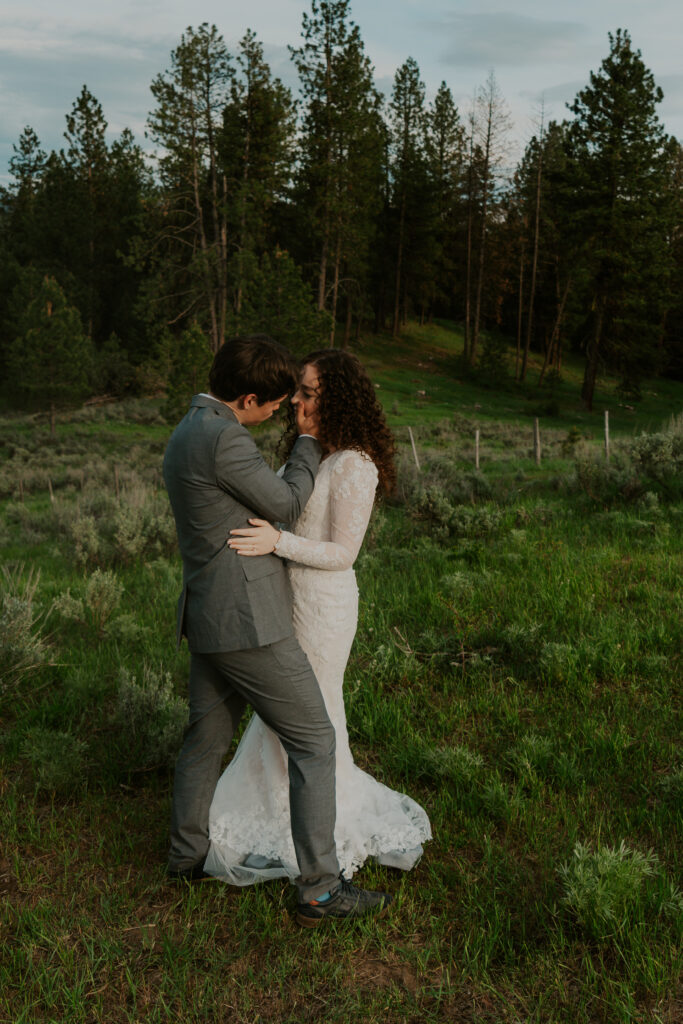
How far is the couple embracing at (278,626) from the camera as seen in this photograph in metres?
2.85

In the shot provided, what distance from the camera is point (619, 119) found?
35188 mm

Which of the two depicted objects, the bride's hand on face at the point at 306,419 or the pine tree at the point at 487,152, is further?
the pine tree at the point at 487,152

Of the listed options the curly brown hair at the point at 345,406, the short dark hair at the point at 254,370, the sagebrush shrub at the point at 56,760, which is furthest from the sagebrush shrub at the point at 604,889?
the sagebrush shrub at the point at 56,760

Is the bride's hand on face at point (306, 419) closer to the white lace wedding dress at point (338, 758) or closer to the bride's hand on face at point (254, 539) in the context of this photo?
the white lace wedding dress at point (338, 758)

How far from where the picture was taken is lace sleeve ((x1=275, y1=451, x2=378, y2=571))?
311cm

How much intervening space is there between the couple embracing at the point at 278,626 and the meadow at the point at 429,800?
0.18 meters

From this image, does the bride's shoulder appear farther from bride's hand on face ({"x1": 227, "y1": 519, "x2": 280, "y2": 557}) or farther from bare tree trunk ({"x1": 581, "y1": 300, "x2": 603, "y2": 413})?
bare tree trunk ({"x1": 581, "y1": 300, "x2": 603, "y2": 413})

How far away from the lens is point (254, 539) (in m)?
2.87

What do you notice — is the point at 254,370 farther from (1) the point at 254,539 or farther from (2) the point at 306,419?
(1) the point at 254,539

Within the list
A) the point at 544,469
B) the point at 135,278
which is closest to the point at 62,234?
the point at 135,278

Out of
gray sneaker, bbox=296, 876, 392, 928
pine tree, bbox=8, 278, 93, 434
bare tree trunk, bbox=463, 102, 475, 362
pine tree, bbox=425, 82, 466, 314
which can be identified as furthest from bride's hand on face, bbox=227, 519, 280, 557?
pine tree, bbox=425, 82, 466, 314

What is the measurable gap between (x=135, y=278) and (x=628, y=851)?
4611cm

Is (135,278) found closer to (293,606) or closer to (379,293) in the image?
(379,293)

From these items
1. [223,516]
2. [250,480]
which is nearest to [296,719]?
[223,516]
